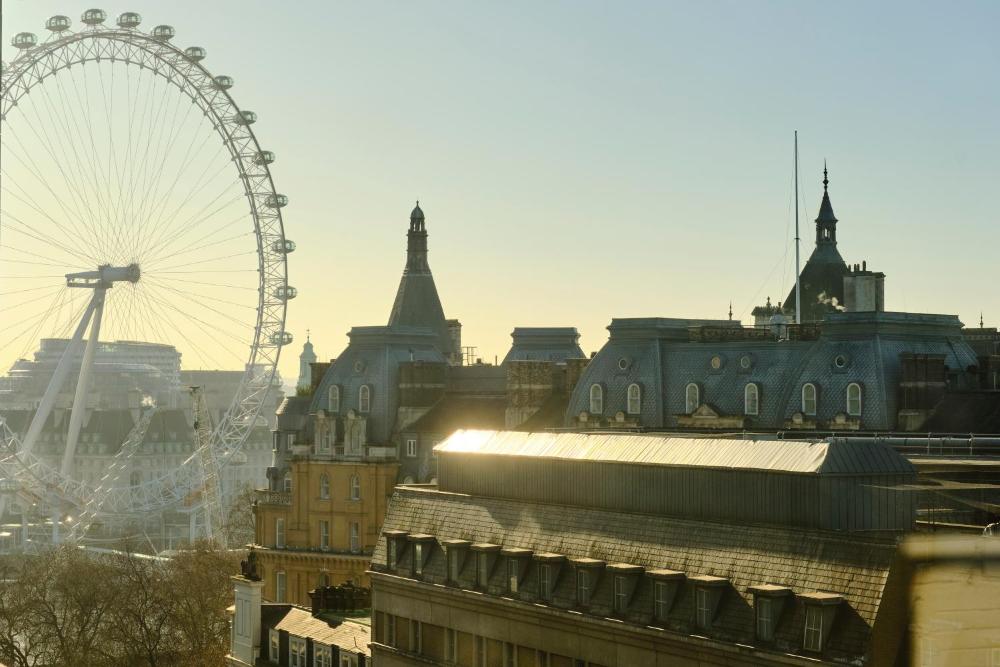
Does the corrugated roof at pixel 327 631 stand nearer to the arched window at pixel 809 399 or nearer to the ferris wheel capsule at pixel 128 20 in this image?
the arched window at pixel 809 399

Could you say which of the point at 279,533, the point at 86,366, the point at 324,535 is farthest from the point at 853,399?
the point at 86,366

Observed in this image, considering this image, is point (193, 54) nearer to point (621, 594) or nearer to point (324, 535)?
point (324, 535)

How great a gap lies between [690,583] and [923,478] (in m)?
7.49

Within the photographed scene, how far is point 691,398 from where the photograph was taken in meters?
83.1

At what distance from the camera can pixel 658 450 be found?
42.9 meters

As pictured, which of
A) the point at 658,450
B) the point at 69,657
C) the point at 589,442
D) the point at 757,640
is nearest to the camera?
the point at 757,640

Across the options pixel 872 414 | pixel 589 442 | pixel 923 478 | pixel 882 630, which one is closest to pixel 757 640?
pixel 923 478

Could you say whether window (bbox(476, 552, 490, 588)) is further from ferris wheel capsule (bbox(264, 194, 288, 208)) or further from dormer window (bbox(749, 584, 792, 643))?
ferris wheel capsule (bbox(264, 194, 288, 208))

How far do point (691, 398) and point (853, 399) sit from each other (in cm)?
1040

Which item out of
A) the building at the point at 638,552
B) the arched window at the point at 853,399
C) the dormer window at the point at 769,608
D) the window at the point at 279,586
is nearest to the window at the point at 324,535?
the window at the point at 279,586

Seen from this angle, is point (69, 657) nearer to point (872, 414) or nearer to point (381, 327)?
point (381, 327)

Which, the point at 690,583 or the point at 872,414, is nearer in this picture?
the point at 690,583

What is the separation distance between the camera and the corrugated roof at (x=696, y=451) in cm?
3641

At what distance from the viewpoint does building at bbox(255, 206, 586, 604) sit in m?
98.4
